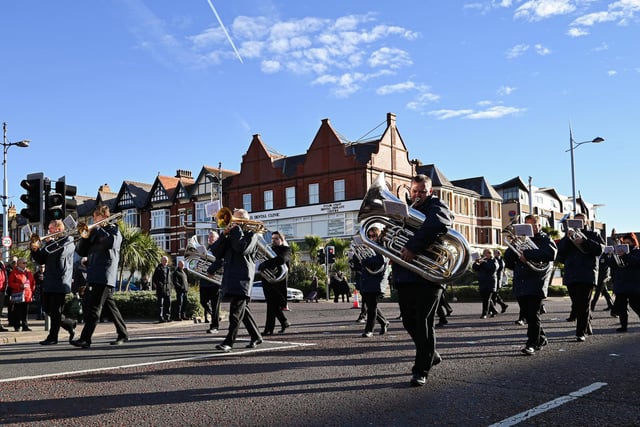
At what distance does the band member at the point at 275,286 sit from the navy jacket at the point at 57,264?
328 centimetres

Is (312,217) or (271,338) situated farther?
(312,217)

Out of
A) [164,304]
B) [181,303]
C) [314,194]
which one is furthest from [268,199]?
[164,304]

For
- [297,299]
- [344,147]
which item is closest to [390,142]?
[344,147]

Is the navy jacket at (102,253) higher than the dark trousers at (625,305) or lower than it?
higher

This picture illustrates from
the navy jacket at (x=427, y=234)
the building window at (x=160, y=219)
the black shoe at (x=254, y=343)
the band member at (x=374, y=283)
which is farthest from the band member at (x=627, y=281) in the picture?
→ the building window at (x=160, y=219)

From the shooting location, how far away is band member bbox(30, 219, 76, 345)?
1020 cm

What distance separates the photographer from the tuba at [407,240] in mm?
6520

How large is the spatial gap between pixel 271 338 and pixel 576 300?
16.8ft

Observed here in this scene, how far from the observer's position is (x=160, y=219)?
222ft

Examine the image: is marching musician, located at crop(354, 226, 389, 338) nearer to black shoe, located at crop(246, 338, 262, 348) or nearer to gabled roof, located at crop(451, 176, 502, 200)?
black shoe, located at crop(246, 338, 262, 348)

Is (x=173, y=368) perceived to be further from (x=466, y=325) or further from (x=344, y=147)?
(x=344, y=147)

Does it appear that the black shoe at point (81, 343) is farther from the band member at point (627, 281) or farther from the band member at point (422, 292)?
the band member at point (627, 281)

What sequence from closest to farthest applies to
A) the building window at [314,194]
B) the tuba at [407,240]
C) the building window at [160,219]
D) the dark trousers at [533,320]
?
the tuba at [407,240], the dark trousers at [533,320], the building window at [314,194], the building window at [160,219]

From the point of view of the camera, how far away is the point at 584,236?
34.3ft
